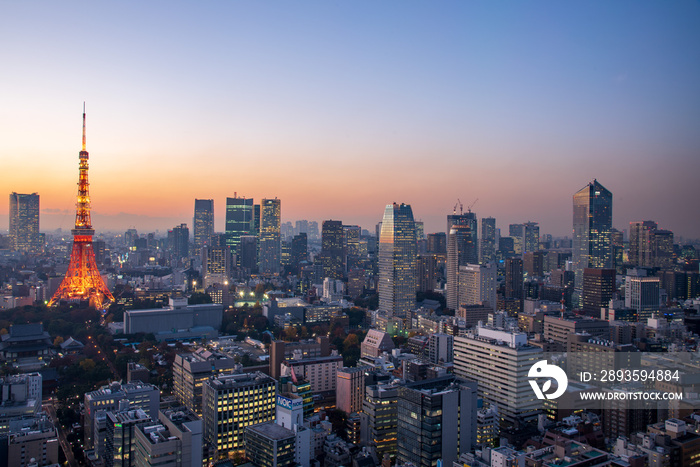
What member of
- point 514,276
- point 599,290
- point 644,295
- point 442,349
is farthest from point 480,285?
point 442,349

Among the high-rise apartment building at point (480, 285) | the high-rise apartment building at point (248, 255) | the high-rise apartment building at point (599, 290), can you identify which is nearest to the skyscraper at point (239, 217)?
the high-rise apartment building at point (248, 255)

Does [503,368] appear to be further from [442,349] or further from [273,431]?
[273,431]

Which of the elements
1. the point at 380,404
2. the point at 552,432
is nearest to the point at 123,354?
the point at 380,404

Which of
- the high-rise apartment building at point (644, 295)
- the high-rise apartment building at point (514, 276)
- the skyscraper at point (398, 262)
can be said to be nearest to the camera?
the high-rise apartment building at point (644, 295)

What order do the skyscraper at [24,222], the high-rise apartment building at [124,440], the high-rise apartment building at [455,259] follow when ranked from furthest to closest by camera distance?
the skyscraper at [24,222] < the high-rise apartment building at [455,259] < the high-rise apartment building at [124,440]

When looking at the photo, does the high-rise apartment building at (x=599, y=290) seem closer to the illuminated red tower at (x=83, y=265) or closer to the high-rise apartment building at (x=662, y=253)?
the high-rise apartment building at (x=662, y=253)

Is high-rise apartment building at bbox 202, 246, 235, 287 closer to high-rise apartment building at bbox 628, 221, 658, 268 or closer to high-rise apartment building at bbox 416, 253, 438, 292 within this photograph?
high-rise apartment building at bbox 416, 253, 438, 292

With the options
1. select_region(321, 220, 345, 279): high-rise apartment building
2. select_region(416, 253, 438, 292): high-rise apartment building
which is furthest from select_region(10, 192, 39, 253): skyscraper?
select_region(416, 253, 438, 292): high-rise apartment building
